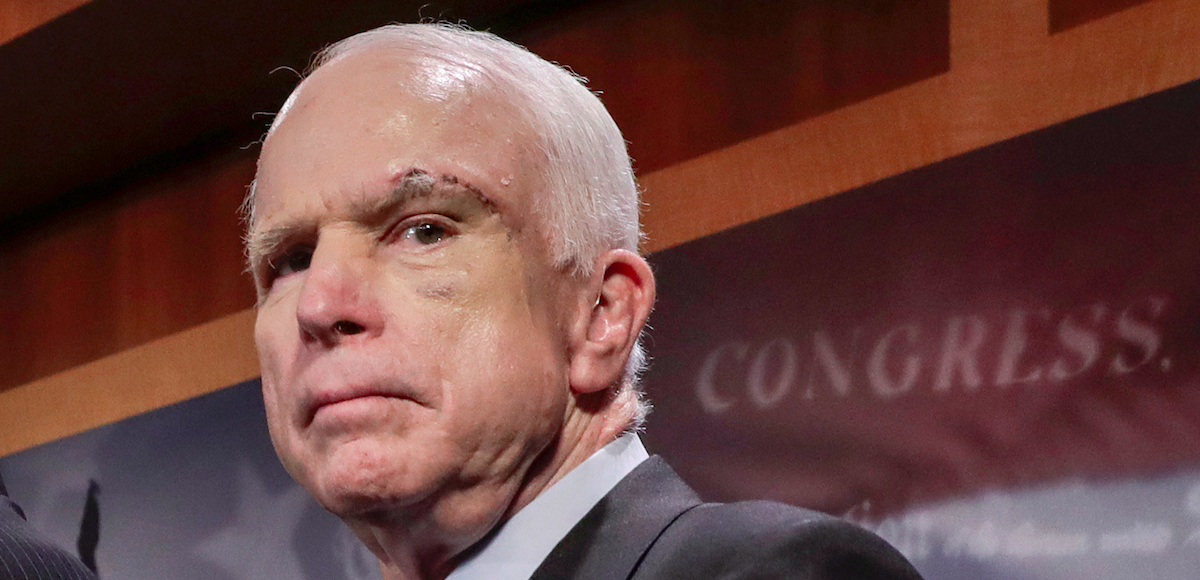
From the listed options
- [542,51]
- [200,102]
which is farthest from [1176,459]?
[200,102]

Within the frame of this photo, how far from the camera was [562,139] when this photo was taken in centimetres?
123

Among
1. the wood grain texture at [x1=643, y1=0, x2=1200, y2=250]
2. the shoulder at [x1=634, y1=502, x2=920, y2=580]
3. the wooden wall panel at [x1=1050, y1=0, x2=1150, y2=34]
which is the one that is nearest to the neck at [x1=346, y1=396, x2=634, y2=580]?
the shoulder at [x1=634, y1=502, x2=920, y2=580]

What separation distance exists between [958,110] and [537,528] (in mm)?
899

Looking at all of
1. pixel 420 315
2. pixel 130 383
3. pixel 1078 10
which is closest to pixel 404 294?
pixel 420 315

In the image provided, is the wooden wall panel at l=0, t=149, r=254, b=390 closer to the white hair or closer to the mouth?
the white hair

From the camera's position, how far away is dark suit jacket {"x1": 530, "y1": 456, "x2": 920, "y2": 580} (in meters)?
0.93

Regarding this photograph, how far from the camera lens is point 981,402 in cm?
157

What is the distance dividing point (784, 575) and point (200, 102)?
75.6 inches

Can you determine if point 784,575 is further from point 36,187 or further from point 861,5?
point 36,187

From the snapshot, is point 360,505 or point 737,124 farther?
point 737,124

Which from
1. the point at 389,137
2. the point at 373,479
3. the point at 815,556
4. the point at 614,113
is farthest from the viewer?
the point at 614,113

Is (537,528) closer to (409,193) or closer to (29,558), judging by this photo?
(409,193)

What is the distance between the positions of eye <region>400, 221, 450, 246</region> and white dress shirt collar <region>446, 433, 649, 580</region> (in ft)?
0.80

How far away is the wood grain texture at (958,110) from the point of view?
157 centimetres
